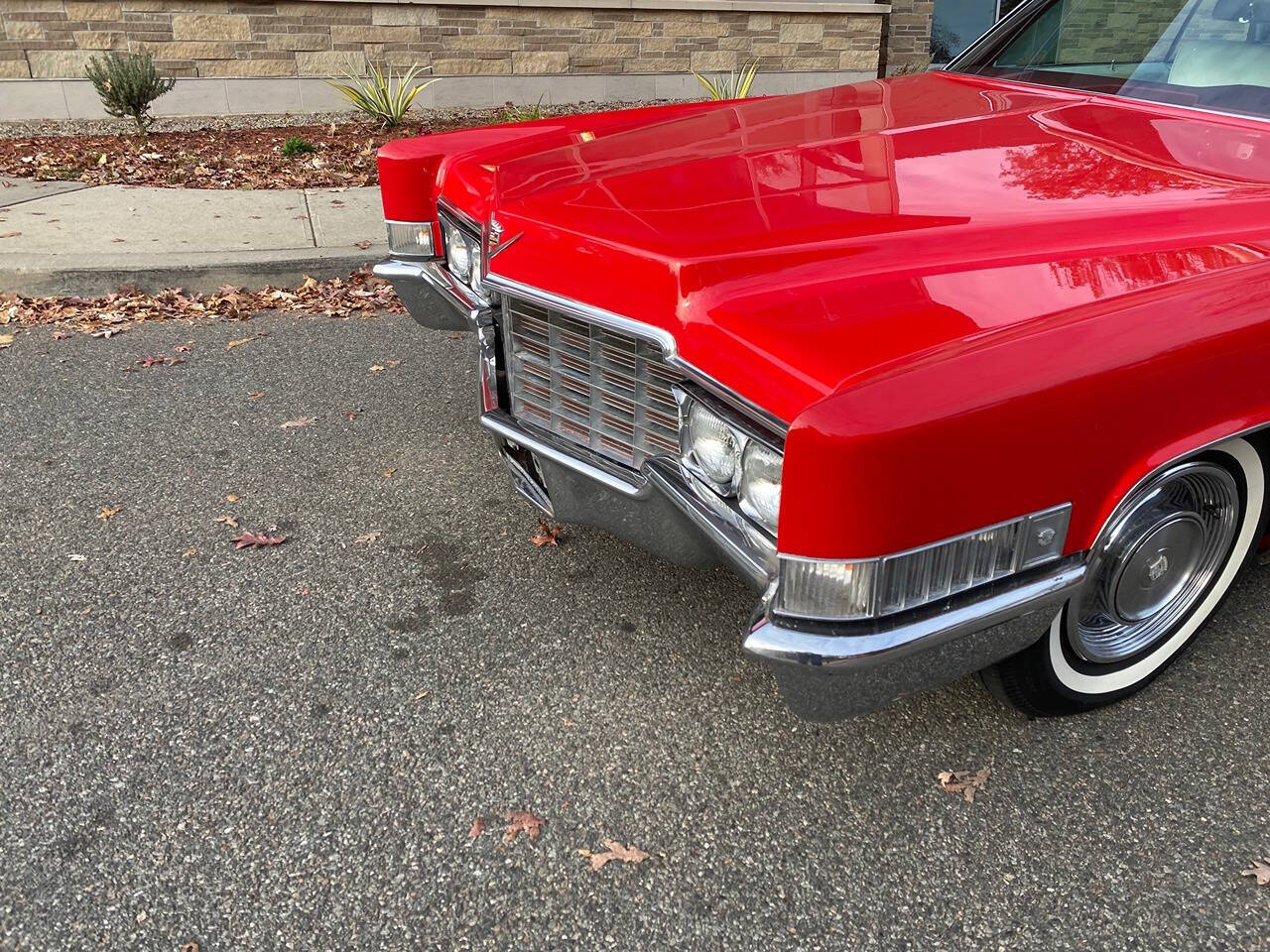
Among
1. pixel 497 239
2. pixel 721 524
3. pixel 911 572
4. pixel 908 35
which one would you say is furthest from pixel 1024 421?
pixel 908 35

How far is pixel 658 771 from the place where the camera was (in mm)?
2156

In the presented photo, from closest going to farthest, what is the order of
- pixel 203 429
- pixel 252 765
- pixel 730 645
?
1. pixel 252 765
2. pixel 730 645
3. pixel 203 429

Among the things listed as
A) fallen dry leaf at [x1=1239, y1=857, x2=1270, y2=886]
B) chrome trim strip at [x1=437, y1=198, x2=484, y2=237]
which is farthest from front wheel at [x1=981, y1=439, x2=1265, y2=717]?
chrome trim strip at [x1=437, y1=198, x2=484, y2=237]

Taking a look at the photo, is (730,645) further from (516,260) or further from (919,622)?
(516,260)

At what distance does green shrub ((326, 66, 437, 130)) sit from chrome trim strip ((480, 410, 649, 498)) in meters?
6.97

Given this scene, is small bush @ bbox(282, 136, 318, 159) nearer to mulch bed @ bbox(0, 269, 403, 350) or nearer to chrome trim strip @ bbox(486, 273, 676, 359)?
mulch bed @ bbox(0, 269, 403, 350)

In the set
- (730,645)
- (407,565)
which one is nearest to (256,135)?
(407,565)

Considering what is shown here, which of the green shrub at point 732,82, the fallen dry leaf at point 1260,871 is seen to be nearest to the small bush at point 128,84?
the green shrub at point 732,82

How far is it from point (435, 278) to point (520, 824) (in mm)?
1818

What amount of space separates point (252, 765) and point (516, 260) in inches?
49.3

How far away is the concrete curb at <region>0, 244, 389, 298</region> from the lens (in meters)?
5.12

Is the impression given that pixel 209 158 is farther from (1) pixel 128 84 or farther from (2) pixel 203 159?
(1) pixel 128 84

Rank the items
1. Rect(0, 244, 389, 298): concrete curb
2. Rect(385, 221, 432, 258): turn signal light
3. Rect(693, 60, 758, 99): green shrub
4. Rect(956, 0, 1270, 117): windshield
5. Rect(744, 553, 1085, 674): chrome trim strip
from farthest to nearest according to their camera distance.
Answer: Rect(693, 60, 758, 99): green shrub, Rect(0, 244, 389, 298): concrete curb, Rect(385, 221, 432, 258): turn signal light, Rect(956, 0, 1270, 117): windshield, Rect(744, 553, 1085, 674): chrome trim strip

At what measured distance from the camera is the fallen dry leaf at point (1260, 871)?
1.87m
